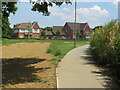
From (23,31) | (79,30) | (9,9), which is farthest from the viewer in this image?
(79,30)

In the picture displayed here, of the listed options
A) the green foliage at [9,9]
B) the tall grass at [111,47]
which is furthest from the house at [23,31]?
the tall grass at [111,47]

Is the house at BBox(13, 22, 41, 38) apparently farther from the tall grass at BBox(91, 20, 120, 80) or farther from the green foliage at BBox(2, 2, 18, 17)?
the tall grass at BBox(91, 20, 120, 80)

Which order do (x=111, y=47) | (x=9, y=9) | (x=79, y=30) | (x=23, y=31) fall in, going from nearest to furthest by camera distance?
(x=111, y=47) → (x=9, y=9) → (x=23, y=31) → (x=79, y=30)

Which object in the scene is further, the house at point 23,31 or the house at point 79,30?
the house at point 79,30

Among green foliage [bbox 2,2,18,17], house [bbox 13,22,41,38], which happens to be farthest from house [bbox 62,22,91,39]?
green foliage [bbox 2,2,18,17]

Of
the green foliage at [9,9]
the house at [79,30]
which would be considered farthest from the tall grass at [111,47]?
the house at [79,30]

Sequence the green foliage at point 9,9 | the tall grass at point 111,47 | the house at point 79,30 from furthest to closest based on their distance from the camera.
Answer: the house at point 79,30 < the green foliage at point 9,9 < the tall grass at point 111,47

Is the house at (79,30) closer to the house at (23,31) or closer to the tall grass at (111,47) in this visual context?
the house at (23,31)

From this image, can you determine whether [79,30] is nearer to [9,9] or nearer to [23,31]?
[23,31]

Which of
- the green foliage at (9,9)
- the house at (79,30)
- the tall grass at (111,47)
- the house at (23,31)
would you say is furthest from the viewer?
the house at (79,30)

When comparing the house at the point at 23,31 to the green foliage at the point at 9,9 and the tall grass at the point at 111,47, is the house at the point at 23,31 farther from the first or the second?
the tall grass at the point at 111,47

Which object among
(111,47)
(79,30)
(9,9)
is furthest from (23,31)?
(111,47)

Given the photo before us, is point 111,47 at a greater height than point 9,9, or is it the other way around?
point 9,9

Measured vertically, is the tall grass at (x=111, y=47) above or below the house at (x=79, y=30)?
below
